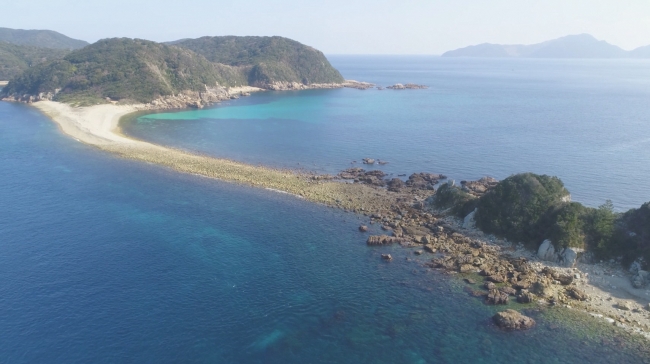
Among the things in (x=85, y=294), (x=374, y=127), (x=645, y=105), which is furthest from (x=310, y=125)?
(x=645, y=105)

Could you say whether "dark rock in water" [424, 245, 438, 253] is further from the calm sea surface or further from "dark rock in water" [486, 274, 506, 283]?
"dark rock in water" [486, 274, 506, 283]

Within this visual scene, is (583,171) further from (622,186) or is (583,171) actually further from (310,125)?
(310,125)

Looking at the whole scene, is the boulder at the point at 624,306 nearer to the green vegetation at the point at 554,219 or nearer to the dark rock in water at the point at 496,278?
the green vegetation at the point at 554,219

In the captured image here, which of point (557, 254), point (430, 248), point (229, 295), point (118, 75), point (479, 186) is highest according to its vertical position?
point (118, 75)

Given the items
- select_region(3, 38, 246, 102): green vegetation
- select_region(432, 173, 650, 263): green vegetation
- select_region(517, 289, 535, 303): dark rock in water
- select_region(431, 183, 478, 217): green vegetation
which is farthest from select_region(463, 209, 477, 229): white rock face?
select_region(3, 38, 246, 102): green vegetation

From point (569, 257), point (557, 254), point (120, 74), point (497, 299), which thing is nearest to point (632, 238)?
point (569, 257)

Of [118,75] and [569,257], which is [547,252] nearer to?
[569,257]
